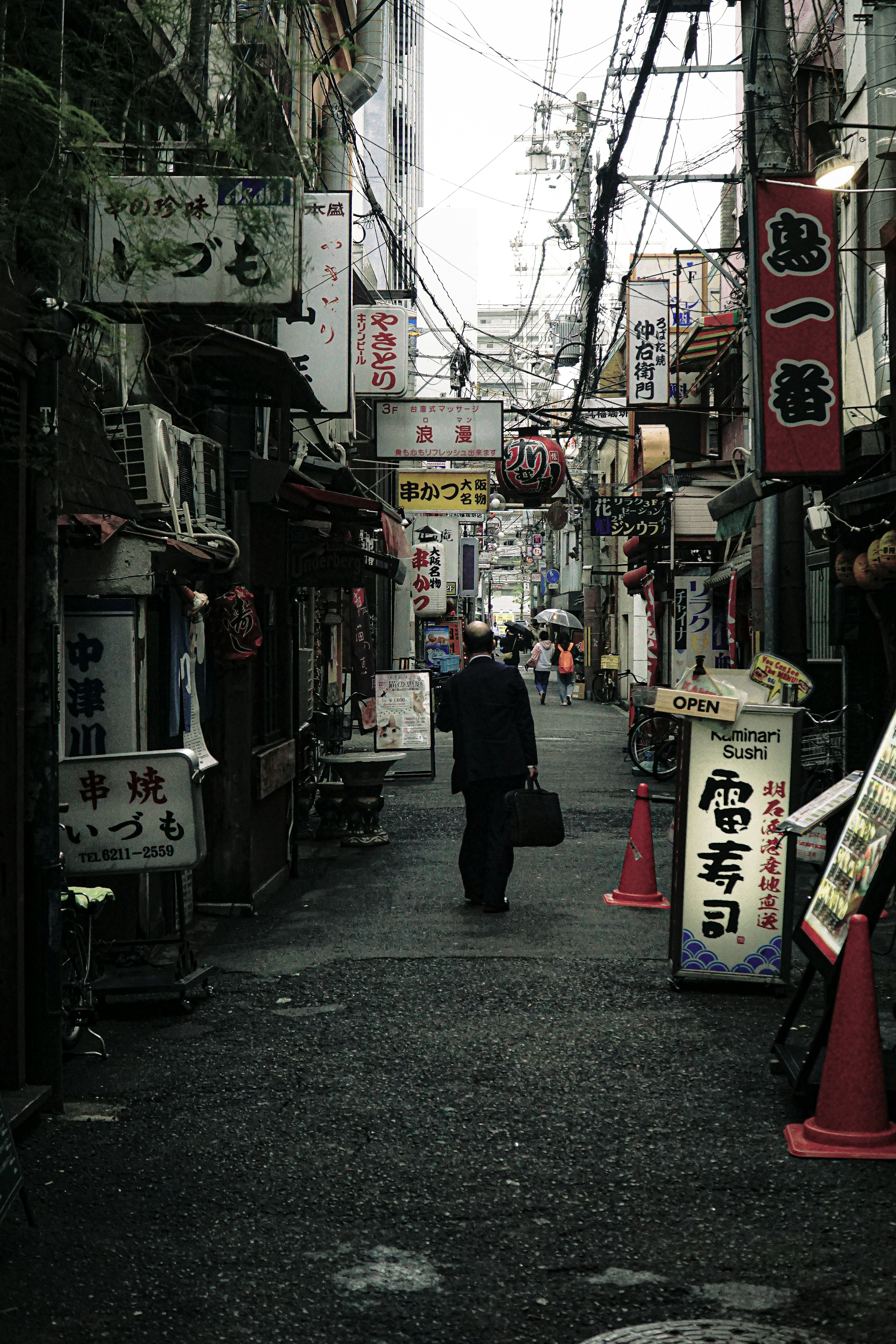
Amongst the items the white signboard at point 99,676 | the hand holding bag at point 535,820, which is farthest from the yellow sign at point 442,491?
the white signboard at point 99,676

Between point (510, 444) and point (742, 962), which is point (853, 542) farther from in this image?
point (510, 444)

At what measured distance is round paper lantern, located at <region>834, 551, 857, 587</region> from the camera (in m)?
13.0

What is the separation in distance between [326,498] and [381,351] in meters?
7.02

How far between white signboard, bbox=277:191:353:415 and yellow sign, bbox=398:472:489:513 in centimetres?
919

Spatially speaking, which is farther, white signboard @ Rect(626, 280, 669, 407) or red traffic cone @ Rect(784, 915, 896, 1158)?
white signboard @ Rect(626, 280, 669, 407)

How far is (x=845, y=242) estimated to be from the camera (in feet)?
51.1

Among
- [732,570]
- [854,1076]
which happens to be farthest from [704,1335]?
[732,570]

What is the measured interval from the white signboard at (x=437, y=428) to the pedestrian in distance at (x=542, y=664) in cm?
2111

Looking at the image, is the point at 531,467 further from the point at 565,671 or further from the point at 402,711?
the point at 565,671

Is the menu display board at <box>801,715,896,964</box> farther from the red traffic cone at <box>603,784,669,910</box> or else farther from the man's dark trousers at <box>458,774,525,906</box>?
the red traffic cone at <box>603,784,669,910</box>

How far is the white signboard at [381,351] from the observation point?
1867cm

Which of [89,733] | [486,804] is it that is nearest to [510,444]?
[486,804]

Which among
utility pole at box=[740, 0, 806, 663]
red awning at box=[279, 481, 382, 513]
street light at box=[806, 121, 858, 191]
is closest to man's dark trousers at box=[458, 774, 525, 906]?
utility pole at box=[740, 0, 806, 663]

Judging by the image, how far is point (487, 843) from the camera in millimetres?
10695
